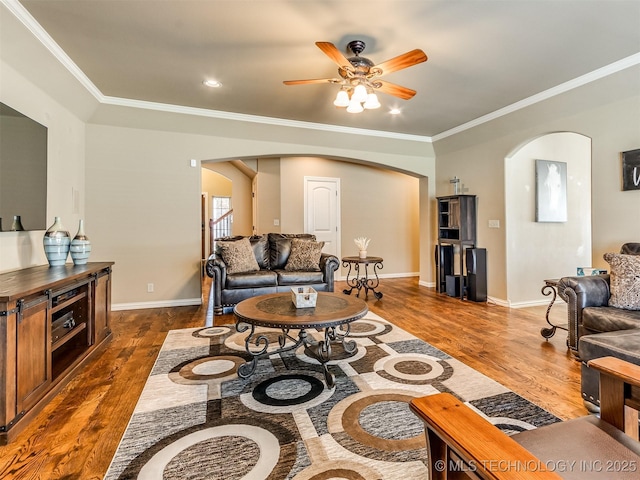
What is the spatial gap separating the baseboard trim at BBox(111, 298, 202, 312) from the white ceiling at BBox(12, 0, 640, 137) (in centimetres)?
269

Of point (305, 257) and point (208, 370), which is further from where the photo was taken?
point (305, 257)

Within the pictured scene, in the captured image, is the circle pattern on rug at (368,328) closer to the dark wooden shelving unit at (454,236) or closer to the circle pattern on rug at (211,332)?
the circle pattern on rug at (211,332)

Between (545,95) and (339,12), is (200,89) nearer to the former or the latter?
(339,12)

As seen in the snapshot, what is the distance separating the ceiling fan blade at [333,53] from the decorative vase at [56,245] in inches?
107

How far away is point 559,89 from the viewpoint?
141 inches

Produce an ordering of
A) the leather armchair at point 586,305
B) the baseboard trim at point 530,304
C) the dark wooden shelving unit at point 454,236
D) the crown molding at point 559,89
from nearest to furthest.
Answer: the leather armchair at point 586,305
the crown molding at point 559,89
the baseboard trim at point 530,304
the dark wooden shelving unit at point 454,236

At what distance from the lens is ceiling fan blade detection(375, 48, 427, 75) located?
2324 millimetres

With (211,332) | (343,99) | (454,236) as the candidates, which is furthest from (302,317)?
(454,236)

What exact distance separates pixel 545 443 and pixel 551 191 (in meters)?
4.84

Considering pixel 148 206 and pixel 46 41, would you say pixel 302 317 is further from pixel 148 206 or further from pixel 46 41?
pixel 148 206

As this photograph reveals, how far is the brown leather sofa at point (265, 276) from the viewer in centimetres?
414

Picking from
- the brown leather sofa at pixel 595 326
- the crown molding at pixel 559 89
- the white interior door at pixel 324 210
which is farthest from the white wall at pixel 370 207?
the brown leather sofa at pixel 595 326

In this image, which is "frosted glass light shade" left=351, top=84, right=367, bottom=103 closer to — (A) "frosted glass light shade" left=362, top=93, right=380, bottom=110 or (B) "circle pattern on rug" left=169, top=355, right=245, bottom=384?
(A) "frosted glass light shade" left=362, top=93, right=380, bottom=110

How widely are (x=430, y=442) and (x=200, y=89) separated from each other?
3964 millimetres
